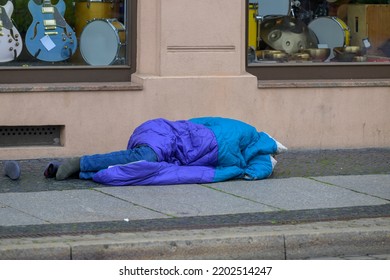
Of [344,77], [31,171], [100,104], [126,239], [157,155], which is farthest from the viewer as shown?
[344,77]

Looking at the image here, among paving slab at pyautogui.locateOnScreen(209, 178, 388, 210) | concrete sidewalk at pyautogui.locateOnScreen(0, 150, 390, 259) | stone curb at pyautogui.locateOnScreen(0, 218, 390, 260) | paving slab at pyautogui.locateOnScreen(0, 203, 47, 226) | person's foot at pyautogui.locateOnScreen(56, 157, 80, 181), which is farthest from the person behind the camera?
person's foot at pyautogui.locateOnScreen(56, 157, 80, 181)

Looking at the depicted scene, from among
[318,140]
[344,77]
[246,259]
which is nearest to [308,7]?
[344,77]

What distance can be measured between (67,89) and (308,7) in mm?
3006

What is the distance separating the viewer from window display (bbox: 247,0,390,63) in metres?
10.8

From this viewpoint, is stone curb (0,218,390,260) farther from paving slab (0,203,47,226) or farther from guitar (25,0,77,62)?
guitar (25,0,77,62)

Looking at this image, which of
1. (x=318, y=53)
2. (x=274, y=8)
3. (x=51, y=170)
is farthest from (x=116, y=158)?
(x=318, y=53)

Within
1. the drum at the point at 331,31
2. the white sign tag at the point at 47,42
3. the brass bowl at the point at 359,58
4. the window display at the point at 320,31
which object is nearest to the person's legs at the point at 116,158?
the white sign tag at the point at 47,42

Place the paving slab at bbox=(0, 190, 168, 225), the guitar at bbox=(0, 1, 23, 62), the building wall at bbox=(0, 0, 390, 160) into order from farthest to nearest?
the guitar at bbox=(0, 1, 23, 62) < the building wall at bbox=(0, 0, 390, 160) < the paving slab at bbox=(0, 190, 168, 225)

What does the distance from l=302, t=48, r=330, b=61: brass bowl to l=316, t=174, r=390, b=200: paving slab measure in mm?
2218

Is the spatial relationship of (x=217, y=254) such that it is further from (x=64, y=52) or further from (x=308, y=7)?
(x=308, y=7)

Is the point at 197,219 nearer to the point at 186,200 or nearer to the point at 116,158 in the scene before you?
the point at 186,200

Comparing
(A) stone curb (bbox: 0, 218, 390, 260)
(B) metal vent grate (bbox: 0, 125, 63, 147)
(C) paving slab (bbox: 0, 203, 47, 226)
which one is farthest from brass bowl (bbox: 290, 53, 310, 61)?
(C) paving slab (bbox: 0, 203, 47, 226)

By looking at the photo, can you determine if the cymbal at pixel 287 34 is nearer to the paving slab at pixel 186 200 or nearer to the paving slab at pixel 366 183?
the paving slab at pixel 366 183

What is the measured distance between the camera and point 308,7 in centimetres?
1094
